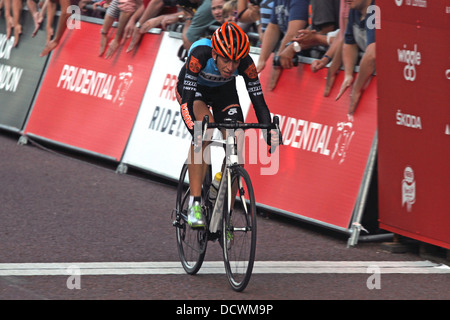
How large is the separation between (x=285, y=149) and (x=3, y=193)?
310 cm

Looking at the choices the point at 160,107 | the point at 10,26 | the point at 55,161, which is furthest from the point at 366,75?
the point at 10,26

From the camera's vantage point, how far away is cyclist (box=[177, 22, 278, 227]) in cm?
627

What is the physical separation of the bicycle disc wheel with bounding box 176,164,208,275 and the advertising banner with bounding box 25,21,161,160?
4.08 meters

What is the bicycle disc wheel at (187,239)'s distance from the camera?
6.65m

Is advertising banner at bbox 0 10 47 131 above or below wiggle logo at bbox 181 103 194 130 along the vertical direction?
below

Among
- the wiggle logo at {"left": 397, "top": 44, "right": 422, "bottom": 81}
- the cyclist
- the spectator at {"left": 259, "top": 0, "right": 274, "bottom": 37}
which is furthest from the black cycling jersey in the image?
the spectator at {"left": 259, "top": 0, "right": 274, "bottom": 37}

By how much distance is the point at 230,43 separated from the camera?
623 cm

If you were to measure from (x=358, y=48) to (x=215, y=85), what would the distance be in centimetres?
214

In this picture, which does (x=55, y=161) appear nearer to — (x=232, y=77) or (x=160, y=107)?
(x=160, y=107)

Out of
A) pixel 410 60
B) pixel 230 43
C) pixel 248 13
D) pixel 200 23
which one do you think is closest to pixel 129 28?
pixel 200 23

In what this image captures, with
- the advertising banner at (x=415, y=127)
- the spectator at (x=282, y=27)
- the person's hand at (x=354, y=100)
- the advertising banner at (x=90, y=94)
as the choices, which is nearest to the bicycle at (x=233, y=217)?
the advertising banner at (x=415, y=127)

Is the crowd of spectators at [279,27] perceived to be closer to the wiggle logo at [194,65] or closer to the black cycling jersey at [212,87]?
the black cycling jersey at [212,87]

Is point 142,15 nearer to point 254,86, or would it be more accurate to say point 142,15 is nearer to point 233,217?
point 254,86

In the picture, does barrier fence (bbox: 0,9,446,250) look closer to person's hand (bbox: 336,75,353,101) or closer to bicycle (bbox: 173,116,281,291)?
person's hand (bbox: 336,75,353,101)
